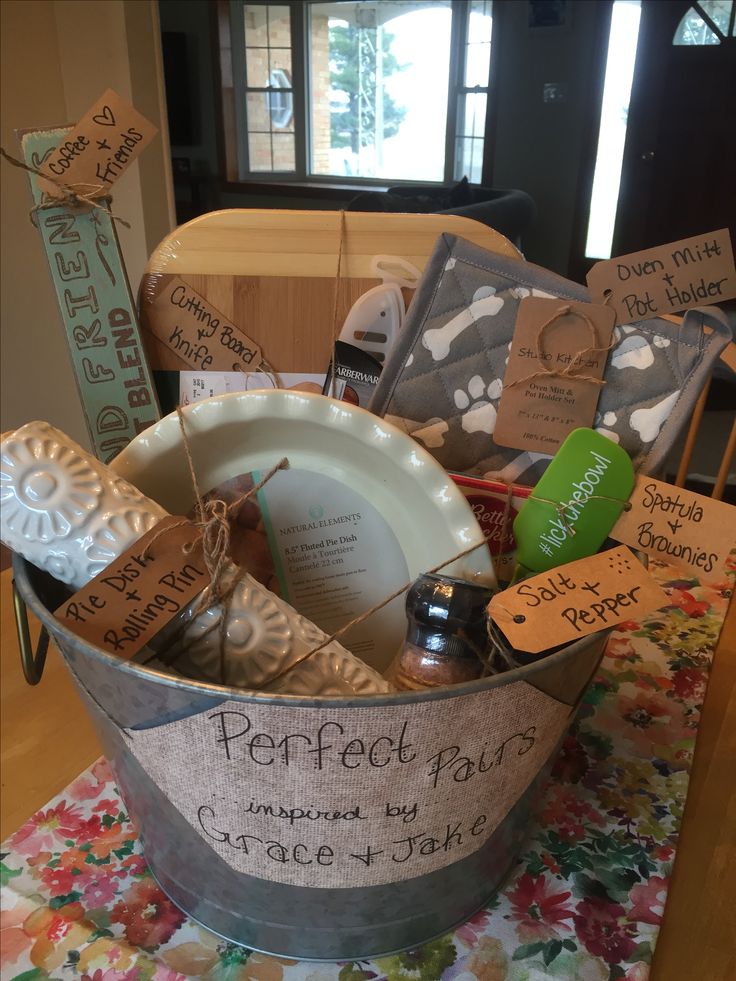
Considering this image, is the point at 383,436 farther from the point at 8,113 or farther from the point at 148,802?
the point at 8,113

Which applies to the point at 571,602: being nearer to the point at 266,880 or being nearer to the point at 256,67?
the point at 266,880

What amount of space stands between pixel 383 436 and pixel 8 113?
166cm

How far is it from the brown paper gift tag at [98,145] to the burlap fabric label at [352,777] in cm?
46

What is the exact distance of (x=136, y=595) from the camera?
1.26 ft

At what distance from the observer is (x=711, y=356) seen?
1.84 feet

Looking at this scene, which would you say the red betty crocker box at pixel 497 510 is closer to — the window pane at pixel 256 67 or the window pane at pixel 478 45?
the window pane at pixel 478 45

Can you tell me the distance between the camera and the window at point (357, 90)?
4898mm

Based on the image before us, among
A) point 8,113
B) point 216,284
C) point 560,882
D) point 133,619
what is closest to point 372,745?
point 133,619

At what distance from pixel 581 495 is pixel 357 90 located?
5.81 meters

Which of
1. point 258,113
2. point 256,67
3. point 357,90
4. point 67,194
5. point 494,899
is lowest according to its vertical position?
point 494,899

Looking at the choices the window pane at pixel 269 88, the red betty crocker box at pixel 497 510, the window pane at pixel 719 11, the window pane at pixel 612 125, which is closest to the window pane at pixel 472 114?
the window pane at pixel 612 125

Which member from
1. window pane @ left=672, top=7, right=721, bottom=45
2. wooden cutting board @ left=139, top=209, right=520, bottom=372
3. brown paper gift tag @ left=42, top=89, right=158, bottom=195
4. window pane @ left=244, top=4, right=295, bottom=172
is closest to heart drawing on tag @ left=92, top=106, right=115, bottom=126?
brown paper gift tag @ left=42, top=89, right=158, bottom=195

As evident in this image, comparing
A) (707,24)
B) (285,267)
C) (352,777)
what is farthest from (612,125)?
(352,777)

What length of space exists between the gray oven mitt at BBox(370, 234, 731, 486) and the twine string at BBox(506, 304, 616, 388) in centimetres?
2
